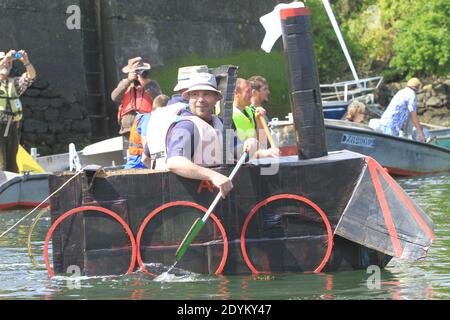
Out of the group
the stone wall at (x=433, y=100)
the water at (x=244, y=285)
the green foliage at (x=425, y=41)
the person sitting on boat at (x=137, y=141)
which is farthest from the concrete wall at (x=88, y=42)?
the water at (x=244, y=285)

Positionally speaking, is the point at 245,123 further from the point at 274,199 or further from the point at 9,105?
the point at 9,105

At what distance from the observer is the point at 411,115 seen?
62.3 feet

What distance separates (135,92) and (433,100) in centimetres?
1996

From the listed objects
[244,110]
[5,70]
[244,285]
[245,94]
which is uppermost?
[5,70]

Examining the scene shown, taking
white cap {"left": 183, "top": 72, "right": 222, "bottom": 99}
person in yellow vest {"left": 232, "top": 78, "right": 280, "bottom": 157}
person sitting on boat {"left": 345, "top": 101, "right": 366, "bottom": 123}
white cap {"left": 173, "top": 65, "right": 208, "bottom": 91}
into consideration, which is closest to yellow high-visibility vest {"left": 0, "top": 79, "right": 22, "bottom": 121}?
person in yellow vest {"left": 232, "top": 78, "right": 280, "bottom": 157}

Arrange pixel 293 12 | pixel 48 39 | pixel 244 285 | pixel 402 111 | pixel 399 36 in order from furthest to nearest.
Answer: pixel 399 36, pixel 48 39, pixel 402 111, pixel 293 12, pixel 244 285

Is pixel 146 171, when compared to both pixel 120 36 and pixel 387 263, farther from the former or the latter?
pixel 120 36

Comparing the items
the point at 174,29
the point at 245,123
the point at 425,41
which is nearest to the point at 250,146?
the point at 245,123

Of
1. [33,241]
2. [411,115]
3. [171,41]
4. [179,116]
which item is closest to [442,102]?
[171,41]

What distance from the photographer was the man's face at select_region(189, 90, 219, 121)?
337 inches

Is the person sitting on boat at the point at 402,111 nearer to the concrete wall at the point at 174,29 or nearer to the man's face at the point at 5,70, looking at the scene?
the concrete wall at the point at 174,29

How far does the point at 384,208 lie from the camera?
8.44m

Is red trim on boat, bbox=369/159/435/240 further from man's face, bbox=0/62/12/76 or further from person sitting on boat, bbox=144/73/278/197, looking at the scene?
man's face, bbox=0/62/12/76

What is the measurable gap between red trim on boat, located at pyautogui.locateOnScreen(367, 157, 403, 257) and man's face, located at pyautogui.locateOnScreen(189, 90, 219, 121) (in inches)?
50.2
